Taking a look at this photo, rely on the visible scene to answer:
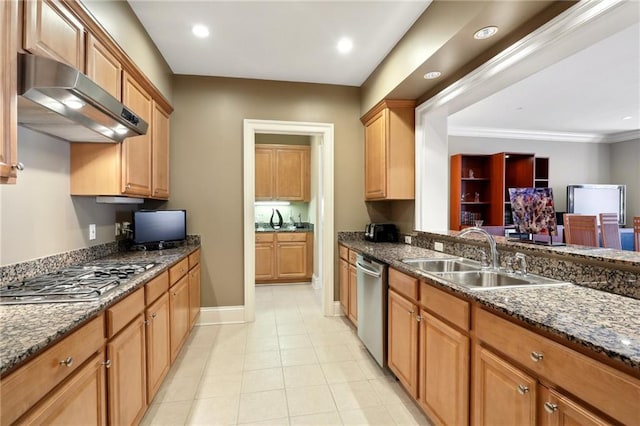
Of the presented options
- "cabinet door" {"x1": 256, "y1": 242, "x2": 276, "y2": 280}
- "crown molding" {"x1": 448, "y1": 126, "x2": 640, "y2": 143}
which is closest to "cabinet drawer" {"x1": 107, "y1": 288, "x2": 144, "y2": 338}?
"cabinet door" {"x1": 256, "y1": 242, "x2": 276, "y2": 280}

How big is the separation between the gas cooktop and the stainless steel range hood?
822 millimetres

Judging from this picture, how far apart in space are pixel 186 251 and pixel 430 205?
2.42 metres

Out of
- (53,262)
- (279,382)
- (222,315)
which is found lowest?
(279,382)

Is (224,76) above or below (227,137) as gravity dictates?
above

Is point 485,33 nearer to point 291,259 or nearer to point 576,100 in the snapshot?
point 576,100

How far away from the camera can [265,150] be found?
5.21 meters

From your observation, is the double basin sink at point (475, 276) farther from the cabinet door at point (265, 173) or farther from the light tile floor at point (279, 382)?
the cabinet door at point (265, 173)

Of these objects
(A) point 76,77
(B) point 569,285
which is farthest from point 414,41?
(A) point 76,77

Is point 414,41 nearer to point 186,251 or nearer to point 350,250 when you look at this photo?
point 350,250

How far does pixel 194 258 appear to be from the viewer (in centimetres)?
312

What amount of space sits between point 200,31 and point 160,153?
118 cm

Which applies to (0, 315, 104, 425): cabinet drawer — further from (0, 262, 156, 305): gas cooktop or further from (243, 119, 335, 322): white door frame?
(243, 119, 335, 322): white door frame

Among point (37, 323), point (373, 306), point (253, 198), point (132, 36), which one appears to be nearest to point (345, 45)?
point (132, 36)

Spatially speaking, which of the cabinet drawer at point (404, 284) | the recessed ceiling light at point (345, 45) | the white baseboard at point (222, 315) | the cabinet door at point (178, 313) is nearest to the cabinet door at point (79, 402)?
the cabinet door at point (178, 313)
